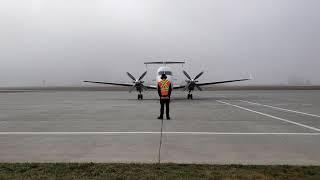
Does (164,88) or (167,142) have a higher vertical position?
(164,88)

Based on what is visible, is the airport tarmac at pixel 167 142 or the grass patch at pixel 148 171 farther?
the airport tarmac at pixel 167 142

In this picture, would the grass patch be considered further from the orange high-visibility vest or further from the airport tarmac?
the orange high-visibility vest

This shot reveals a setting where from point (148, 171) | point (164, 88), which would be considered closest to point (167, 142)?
point (148, 171)

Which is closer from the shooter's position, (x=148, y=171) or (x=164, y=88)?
(x=148, y=171)

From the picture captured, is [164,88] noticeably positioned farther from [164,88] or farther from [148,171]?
[148,171]

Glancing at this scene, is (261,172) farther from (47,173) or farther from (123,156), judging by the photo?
(47,173)

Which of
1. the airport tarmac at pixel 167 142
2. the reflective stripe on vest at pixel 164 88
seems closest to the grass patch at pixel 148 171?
the airport tarmac at pixel 167 142

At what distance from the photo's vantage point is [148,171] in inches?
260

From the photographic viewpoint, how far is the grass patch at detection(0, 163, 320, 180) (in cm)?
627

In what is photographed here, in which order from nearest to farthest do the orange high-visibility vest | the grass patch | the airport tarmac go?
the grass patch, the airport tarmac, the orange high-visibility vest

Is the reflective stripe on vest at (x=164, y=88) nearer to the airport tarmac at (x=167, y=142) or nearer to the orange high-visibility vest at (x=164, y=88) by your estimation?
the orange high-visibility vest at (x=164, y=88)

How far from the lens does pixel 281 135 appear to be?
1138 cm

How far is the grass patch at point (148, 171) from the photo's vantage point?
627 cm

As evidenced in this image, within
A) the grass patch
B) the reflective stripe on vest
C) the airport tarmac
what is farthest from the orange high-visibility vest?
the grass patch
